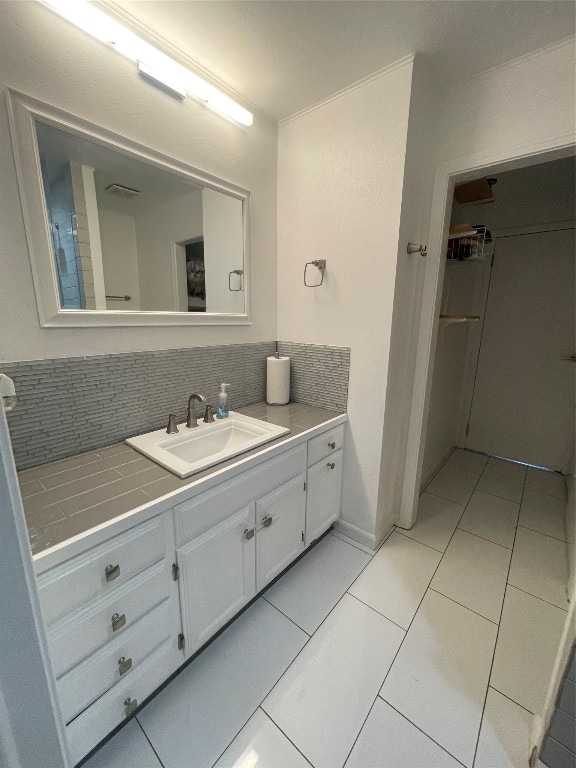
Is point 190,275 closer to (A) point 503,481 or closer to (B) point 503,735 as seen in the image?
(B) point 503,735

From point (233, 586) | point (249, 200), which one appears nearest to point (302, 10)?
point (249, 200)

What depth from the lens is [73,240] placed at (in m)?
1.18

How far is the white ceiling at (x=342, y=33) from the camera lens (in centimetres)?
111

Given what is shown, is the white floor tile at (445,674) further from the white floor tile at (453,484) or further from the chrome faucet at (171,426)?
the chrome faucet at (171,426)

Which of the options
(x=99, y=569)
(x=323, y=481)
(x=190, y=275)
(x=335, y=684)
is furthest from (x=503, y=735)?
(x=190, y=275)

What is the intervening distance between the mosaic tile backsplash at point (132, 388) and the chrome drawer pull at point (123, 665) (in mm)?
718

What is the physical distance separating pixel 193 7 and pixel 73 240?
3.06 ft

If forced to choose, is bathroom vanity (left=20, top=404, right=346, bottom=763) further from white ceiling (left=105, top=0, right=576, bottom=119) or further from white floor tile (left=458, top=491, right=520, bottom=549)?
white ceiling (left=105, top=0, right=576, bottom=119)

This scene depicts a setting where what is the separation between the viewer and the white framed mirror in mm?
1071

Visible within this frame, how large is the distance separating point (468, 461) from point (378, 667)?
2.19 meters

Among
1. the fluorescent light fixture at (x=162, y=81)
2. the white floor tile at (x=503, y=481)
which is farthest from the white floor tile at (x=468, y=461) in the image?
the fluorescent light fixture at (x=162, y=81)

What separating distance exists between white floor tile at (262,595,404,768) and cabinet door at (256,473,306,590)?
32cm

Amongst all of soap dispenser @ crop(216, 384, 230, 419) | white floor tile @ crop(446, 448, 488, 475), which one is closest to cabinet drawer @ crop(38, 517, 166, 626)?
soap dispenser @ crop(216, 384, 230, 419)

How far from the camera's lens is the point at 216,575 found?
120 centimetres
